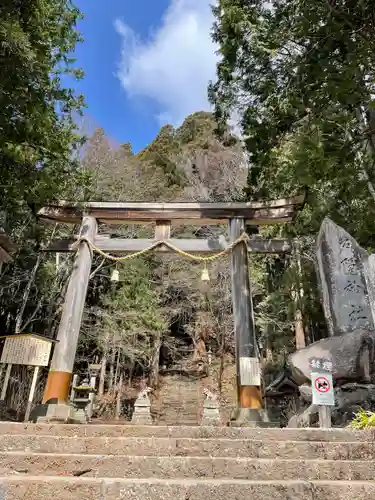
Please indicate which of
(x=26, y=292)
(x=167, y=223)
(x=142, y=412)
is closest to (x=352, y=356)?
(x=167, y=223)

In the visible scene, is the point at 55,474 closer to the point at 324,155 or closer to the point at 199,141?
the point at 324,155

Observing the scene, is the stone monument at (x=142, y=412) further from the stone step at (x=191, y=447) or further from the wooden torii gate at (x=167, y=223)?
the stone step at (x=191, y=447)

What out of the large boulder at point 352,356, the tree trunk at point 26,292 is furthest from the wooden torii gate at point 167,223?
the tree trunk at point 26,292

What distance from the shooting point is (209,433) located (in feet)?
11.5

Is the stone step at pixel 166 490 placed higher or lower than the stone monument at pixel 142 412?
lower

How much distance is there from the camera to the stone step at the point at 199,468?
269cm

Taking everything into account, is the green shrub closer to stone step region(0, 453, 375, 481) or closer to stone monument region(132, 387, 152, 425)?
stone step region(0, 453, 375, 481)

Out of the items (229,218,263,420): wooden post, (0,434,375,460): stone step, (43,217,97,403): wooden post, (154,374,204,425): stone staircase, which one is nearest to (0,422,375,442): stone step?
(0,434,375,460): stone step

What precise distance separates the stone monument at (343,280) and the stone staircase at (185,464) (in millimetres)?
3738

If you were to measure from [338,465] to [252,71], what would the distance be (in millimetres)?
8113

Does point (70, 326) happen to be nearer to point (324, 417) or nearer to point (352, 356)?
point (324, 417)

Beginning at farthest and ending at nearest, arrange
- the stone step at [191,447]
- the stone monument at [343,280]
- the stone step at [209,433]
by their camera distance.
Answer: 1. the stone monument at [343,280]
2. the stone step at [209,433]
3. the stone step at [191,447]

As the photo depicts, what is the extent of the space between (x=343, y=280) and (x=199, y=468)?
5509 millimetres

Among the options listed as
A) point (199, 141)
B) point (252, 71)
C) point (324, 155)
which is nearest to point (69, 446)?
point (324, 155)
